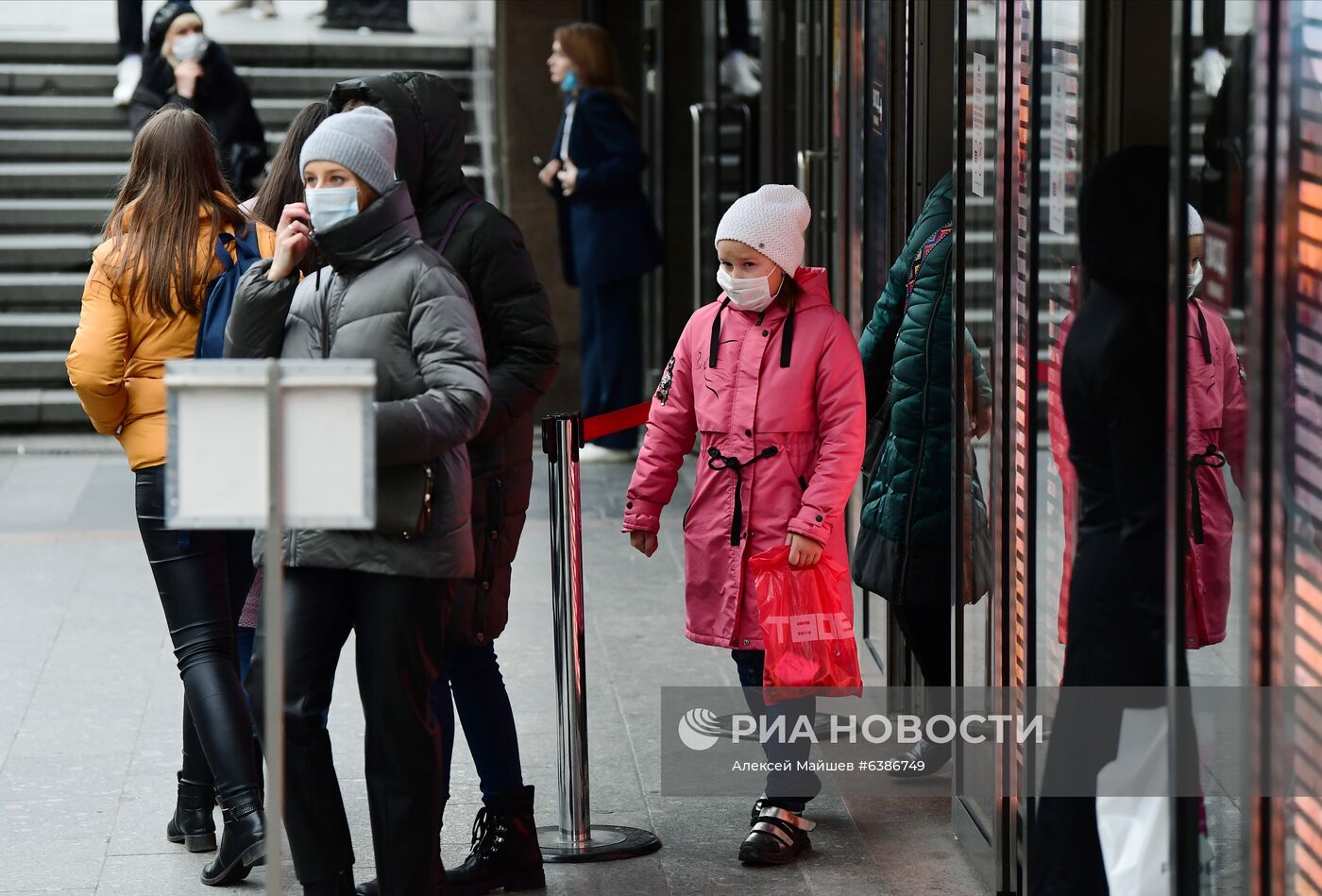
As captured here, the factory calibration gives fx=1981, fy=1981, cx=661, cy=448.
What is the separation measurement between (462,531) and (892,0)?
2529 millimetres

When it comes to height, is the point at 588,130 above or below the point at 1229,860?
above

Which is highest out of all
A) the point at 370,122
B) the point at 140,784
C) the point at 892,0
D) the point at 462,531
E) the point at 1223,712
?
the point at 892,0

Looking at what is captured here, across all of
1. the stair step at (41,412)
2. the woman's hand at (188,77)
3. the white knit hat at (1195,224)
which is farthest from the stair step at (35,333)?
the white knit hat at (1195,224)

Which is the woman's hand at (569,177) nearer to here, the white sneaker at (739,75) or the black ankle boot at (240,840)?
the white sneaker at (739,75)

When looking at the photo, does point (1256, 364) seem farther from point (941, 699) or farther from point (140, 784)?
point (140, 784)

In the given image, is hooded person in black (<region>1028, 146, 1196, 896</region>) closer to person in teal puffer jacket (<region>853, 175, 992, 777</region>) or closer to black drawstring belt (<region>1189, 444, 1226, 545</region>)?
black drawstring belt (<region>1189, 444, 1226, 545</region>)

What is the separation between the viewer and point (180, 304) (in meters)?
4.40

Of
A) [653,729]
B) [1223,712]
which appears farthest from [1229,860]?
[653,729]

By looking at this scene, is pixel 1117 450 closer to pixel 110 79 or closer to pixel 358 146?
pixel 358 146

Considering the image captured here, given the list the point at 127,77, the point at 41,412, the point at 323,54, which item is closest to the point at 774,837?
the point at 41,412

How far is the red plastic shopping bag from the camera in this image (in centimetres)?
447

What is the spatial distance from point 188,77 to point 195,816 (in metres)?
5.70

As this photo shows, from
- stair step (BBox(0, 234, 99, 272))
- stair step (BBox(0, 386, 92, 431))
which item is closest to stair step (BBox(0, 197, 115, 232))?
stair step (BBox(0, 234, 99, 272))

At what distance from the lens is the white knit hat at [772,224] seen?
452cm
